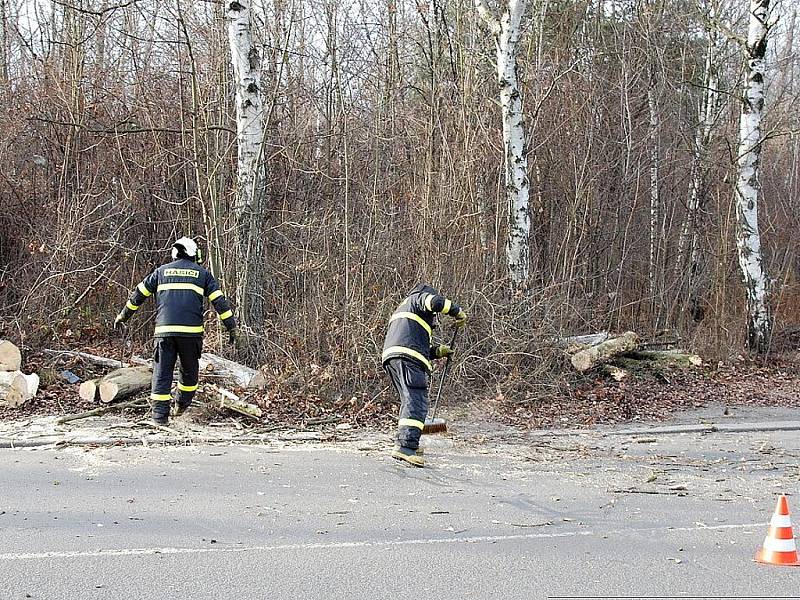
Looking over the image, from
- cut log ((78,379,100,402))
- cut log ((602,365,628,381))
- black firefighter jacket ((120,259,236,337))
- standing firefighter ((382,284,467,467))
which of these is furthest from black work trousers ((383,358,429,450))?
cut log ((602,365,628,381))

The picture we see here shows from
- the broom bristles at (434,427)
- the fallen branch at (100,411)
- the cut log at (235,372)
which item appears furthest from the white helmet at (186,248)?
the broom bristles at (434,427)

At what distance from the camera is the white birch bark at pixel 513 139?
1358 centimetres

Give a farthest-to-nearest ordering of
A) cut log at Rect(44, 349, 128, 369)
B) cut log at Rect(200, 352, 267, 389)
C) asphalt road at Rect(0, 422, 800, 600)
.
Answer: cut log at Rect(44, 349, 128, 369) < cut log at Rect(200, 352, 267, 389) < asphalt road at Rect(0, 422, 800, 600)

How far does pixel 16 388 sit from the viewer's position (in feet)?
35.6

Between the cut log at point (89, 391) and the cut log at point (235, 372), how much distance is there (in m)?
1.35

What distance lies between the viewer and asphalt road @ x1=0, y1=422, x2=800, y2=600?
5.15 m

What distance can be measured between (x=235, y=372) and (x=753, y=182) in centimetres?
1040

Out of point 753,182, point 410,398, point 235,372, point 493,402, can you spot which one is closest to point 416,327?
point 410,398

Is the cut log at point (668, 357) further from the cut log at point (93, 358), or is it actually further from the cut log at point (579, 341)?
the cut log at point (93, 358)

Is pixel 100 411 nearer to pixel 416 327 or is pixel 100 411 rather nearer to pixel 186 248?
pixel 186 248

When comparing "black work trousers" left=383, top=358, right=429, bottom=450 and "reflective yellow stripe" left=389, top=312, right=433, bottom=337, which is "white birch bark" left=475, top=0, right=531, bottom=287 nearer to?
"reflective yellow stripe" left=389, top=312, right=433, bottom=337

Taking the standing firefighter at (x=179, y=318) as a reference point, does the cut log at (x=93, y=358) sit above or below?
below

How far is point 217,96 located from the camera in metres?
15.3

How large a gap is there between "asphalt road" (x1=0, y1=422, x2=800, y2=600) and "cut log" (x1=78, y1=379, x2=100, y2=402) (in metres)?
2.04
